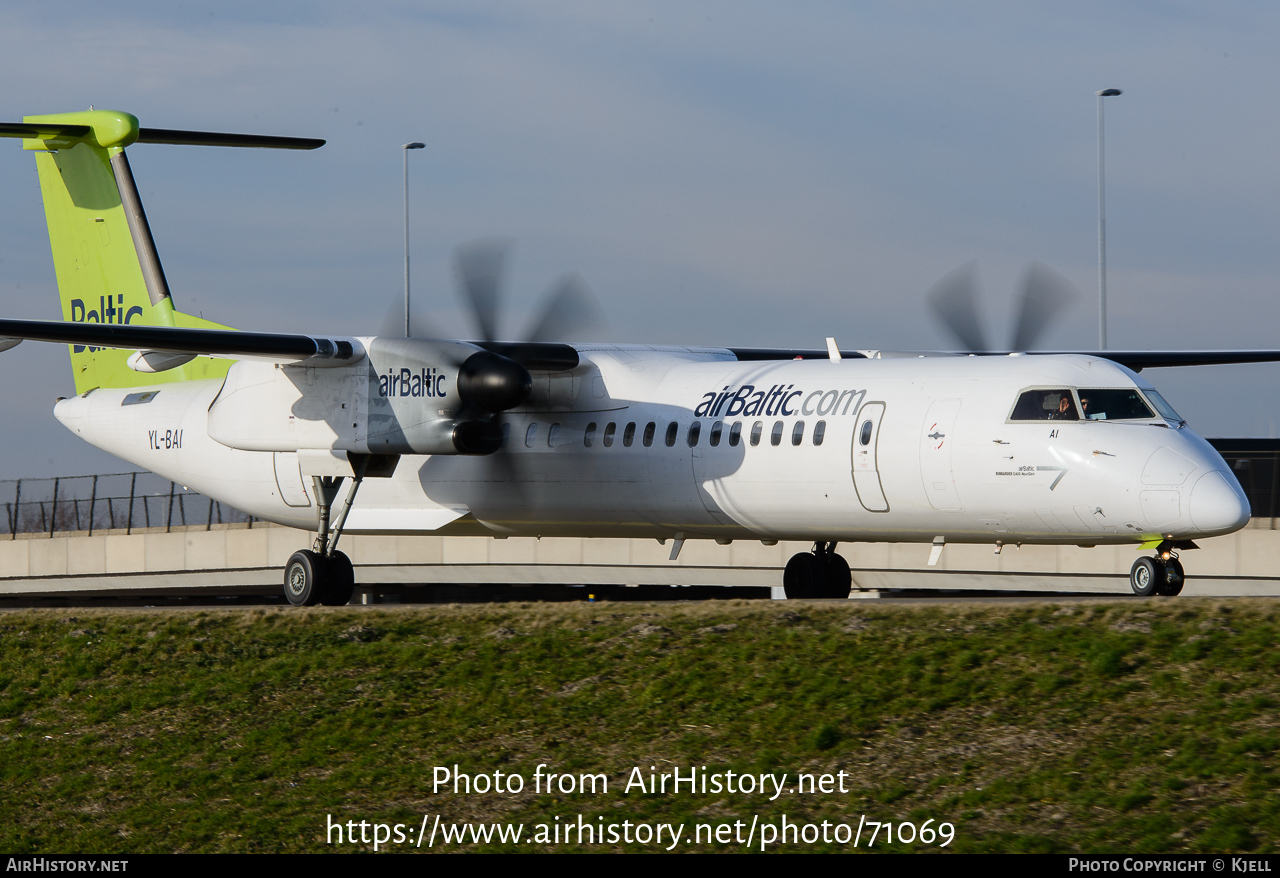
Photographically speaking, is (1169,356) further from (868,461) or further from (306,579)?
(306,579)

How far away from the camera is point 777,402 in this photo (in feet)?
61.7

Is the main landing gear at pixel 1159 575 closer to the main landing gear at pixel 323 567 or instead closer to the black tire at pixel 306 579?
the main landing gear at pixel 323 567

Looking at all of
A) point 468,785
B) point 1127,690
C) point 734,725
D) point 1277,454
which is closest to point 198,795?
point 468,785

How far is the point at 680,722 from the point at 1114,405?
6.44 m

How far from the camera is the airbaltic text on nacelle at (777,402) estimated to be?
18.2m

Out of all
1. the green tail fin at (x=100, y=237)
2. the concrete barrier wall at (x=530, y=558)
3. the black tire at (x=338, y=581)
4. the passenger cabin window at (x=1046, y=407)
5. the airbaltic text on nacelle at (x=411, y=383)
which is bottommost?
the concrete barrier wall at (x=530, y=558)

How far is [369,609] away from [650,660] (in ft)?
14.3

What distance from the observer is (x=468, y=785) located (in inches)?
487

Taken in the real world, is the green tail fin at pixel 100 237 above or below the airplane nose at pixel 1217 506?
above

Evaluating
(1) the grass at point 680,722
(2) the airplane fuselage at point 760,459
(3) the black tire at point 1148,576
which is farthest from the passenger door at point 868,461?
(3) the black tire at point 1148,576

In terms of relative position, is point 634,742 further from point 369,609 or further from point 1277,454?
point 1277,454

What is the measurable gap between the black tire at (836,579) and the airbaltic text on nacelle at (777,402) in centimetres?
317

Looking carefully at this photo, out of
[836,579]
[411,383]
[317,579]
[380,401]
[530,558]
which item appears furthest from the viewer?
[530,558]

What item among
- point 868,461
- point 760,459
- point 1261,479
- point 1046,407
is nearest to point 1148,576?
point 1046,407
